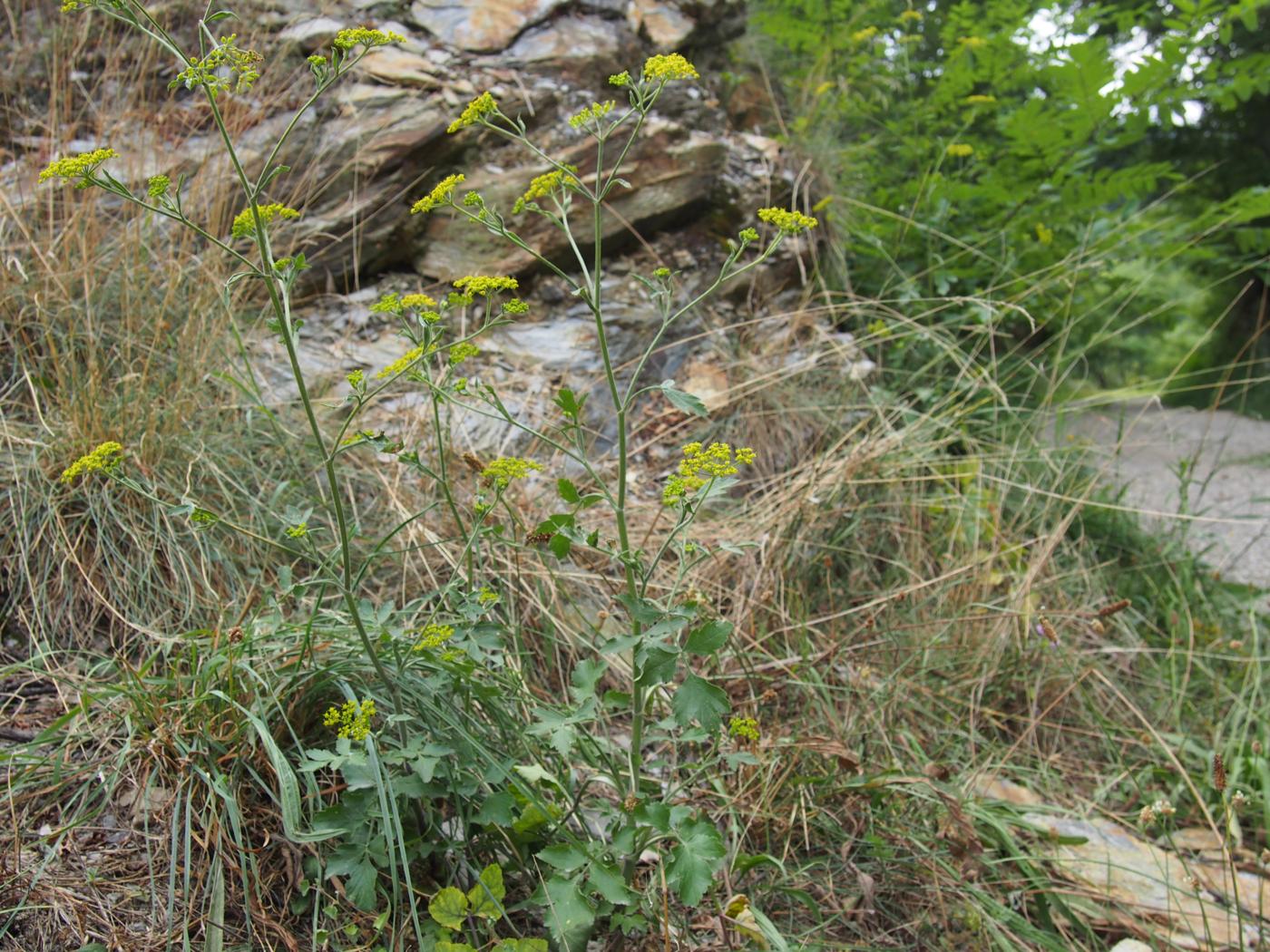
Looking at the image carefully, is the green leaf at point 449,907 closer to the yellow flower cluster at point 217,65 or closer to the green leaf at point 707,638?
the green leaf at point 707,638

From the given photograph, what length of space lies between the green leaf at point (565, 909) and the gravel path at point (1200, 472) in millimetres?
2241

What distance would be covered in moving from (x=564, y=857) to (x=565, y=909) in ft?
0.21

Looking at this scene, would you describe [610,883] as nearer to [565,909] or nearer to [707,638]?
[565,909]

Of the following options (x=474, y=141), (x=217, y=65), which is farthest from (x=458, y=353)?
(x=474, y=141)

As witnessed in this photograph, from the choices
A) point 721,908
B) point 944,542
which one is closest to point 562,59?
point 944,542

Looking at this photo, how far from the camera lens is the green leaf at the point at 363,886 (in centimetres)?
118

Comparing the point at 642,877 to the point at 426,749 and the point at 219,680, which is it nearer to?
the point at 426,749

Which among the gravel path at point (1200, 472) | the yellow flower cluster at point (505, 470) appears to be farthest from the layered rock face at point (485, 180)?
the yellow flower cluster at point (505, 470)

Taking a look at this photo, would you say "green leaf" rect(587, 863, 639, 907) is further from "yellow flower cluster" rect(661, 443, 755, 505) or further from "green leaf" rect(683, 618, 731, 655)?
"yellow flower cluster" rect(661, 443, 755, 505)

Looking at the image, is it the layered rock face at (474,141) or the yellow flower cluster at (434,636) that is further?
the layered rock face at (474,141)

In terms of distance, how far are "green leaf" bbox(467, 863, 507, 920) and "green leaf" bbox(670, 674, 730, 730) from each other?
0.38 m

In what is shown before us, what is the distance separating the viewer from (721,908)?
1.45m

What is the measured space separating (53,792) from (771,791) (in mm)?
1182

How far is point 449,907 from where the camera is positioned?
1237 mm
